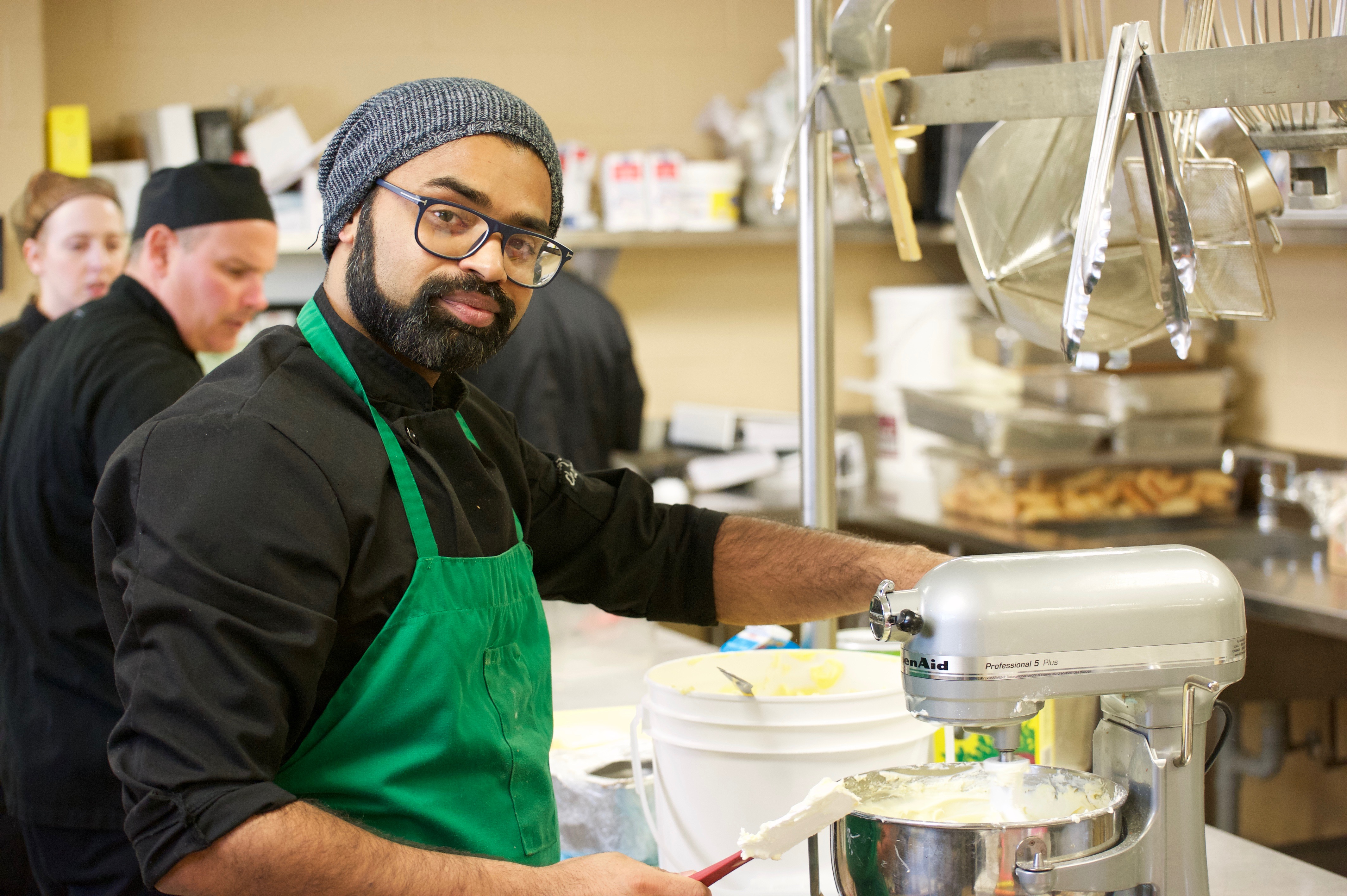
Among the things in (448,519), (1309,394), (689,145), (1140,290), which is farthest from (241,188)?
(1309,394)

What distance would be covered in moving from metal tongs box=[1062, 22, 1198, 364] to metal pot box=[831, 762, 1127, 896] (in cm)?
41

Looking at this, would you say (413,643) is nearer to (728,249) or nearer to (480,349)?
(480,349)

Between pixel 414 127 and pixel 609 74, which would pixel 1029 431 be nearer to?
pixel 609 74

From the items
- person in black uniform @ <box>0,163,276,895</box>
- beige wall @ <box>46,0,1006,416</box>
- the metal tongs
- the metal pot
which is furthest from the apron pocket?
beige wall @ <box>46,0,1006,416</box>

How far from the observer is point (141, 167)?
363cm

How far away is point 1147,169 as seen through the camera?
1.17 m

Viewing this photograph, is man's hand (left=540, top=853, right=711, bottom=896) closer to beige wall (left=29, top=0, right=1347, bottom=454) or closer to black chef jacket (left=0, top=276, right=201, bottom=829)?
black chef jacket (left=0, top=276, right=201, bottom=829)

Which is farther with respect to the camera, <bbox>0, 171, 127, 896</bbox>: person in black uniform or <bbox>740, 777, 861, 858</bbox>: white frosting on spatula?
<bbox>0, 171, 127, 896</bbox>: person in black uniform

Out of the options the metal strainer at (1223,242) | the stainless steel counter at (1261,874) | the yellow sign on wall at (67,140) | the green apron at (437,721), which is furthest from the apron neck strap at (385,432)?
the yellow sign on wall at (67,140)

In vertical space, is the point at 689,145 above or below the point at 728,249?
above

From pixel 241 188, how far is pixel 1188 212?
1.75 m

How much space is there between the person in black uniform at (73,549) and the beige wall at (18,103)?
1502mm

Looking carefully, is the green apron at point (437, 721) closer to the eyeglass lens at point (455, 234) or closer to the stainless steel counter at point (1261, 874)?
the eyeglass lens at point (455, 234)

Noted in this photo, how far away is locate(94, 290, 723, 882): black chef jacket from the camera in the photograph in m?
0.95
